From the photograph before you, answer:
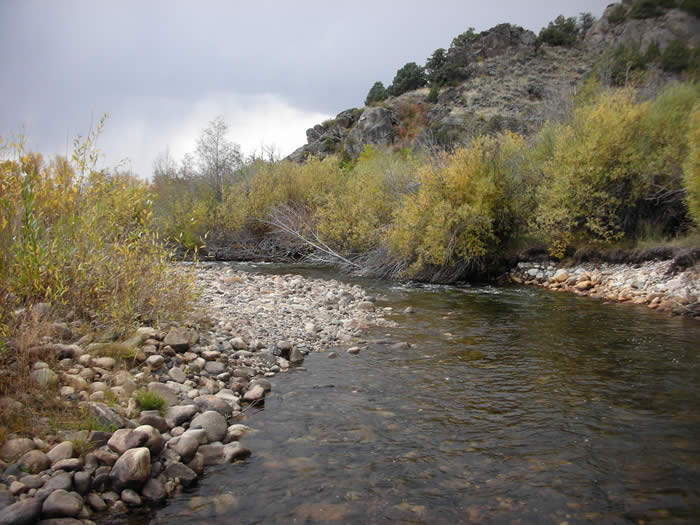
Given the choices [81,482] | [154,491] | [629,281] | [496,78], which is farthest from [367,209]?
[496,78]

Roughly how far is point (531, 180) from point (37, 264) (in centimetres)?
1919

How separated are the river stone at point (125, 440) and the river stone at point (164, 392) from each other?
1050 mm

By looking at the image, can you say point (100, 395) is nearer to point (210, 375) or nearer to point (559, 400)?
point (210, 375)

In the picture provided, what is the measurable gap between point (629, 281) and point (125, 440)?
52.7ft

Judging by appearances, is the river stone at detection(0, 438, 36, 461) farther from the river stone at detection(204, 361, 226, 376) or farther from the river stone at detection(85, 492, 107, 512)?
the river stone at detection(204, 361, 226, 376)

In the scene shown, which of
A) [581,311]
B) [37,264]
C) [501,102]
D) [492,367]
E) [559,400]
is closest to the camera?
[37,264]

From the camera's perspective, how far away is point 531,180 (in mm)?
19703

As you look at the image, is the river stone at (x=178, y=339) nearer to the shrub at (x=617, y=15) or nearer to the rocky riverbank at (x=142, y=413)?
the rocky riverbank at (x=142, y=413)

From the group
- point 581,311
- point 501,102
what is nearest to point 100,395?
point 581,311

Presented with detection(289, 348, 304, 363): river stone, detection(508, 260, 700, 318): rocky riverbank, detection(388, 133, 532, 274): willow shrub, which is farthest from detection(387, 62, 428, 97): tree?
detection(289, 348, 304, 363): river stone

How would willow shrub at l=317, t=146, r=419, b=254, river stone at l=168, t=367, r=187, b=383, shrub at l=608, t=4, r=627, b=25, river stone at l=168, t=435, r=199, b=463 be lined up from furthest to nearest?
1. shrub at l=608, t=4, r=627, b=25
2. willow shrub at l=317, t=146, r=419, b=254
3. river stone at l=168, t=367, r=187, b=383
4. river stone at l=168, t=435, r=199, b=463

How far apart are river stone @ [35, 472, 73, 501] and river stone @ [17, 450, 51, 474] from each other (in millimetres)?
209

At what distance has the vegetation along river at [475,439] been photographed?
403 centimetres

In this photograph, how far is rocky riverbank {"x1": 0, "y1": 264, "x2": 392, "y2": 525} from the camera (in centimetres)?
378
